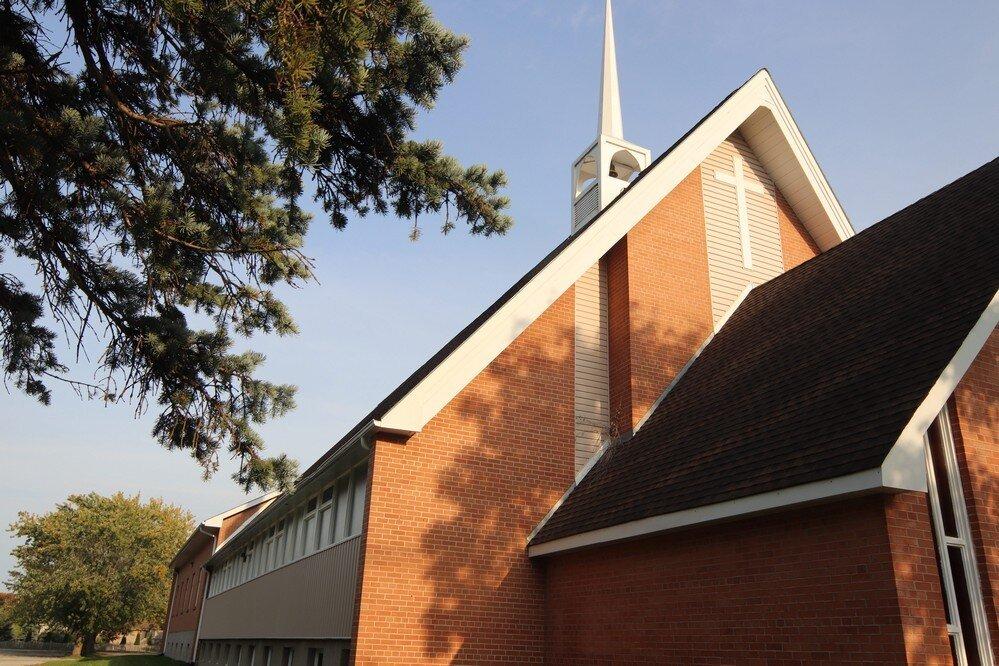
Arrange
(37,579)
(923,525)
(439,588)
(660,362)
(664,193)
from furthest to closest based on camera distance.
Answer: (37,579), (664,193), (660,362), (439,588), (923,525)

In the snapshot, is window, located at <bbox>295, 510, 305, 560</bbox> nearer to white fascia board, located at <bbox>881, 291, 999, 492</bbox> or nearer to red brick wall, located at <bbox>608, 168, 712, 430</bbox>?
red brick wall, located at <bbox>608, 168, 712, 430</bbox>

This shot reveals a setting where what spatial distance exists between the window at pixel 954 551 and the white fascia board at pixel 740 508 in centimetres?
101

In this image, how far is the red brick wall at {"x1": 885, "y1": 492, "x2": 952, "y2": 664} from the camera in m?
6.32

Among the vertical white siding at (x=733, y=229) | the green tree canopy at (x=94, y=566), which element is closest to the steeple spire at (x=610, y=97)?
the vertical white siding at (x=733, y=229)

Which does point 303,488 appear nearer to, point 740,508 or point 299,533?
point 299,533

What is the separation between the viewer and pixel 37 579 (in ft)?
171

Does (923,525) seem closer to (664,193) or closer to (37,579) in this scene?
(664,193)

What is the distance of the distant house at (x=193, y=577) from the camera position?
32.0 meters

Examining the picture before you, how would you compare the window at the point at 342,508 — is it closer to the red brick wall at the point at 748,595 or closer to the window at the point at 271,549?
the red brick wall at the point at 748,595

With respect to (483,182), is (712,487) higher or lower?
lower

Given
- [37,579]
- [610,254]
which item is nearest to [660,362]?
[610,254]

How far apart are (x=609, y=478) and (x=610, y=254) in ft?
14.8

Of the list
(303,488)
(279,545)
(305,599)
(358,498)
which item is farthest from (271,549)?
(358,498)

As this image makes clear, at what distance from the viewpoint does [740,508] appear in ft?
25.2
